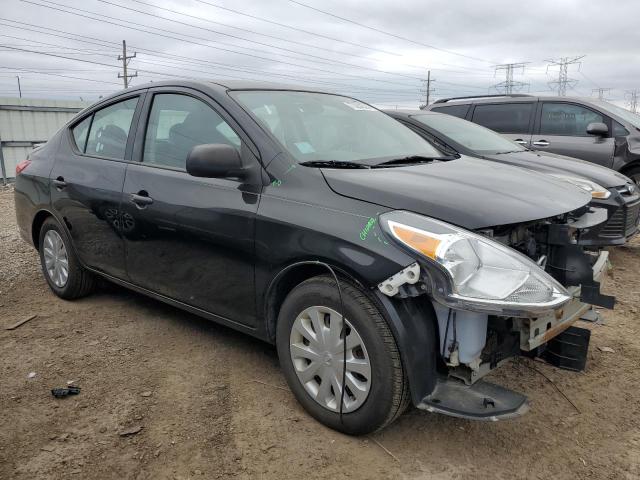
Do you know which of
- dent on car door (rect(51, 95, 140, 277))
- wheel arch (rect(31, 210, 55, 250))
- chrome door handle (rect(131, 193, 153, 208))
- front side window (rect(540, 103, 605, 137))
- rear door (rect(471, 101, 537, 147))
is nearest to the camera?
chrome door handle (rect(131, 193, 153, 208))

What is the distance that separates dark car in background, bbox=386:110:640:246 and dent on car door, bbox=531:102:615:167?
1.38 m

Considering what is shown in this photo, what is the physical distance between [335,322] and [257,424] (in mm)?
690

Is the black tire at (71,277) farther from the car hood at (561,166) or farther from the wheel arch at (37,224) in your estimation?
the car hood at (561,166)

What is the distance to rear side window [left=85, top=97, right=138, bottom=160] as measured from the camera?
12.5 ft

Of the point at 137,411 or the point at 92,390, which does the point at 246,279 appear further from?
the point at 92,390

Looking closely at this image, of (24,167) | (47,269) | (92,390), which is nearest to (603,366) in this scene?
(92,390)

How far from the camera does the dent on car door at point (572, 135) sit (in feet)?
23.7

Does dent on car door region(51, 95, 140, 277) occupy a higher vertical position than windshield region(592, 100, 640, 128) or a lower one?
lower

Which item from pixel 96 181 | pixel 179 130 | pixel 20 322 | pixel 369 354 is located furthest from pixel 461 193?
pixel 20 322

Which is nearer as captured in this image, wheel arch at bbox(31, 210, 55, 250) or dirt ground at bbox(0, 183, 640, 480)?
dirt ground at bbox(0, 183, 640, 480)

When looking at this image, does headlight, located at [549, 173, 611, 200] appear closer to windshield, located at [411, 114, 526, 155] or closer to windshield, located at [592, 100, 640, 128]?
windshield, located at [411, 114, 526, 155]

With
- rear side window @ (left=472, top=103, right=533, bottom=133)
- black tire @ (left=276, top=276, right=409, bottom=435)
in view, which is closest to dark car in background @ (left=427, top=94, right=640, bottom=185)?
rear side window @ (left=472, top=103, right=533, bottom=133)

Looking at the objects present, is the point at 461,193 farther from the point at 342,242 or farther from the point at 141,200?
the point at 141,200

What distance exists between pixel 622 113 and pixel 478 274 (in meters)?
6.62
